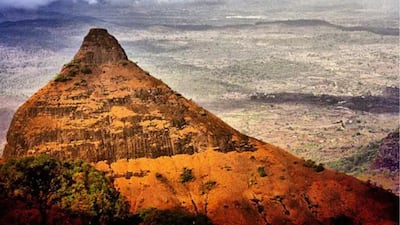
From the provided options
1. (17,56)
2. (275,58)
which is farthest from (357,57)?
(17,56)

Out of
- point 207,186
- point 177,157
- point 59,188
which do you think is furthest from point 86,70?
point 59,188

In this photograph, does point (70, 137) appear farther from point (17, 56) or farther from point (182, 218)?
point (17, 56)

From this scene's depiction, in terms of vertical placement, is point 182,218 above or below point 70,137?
below

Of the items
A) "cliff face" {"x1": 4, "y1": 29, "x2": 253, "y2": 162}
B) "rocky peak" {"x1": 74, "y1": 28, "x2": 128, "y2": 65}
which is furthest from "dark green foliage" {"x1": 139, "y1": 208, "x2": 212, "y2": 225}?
"rocky peak" {"x1": 74, "y1": 28, "x2": 128, "y2": 65}

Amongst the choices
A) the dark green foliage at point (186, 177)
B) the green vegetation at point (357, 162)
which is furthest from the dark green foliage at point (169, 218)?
the green vegetation at point (357, 162)

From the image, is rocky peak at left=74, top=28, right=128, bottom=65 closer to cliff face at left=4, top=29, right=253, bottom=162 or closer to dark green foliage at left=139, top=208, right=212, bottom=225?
cliff face at left=4, top=29, right=253, bottom=162

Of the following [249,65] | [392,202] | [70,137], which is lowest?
[249,65]
